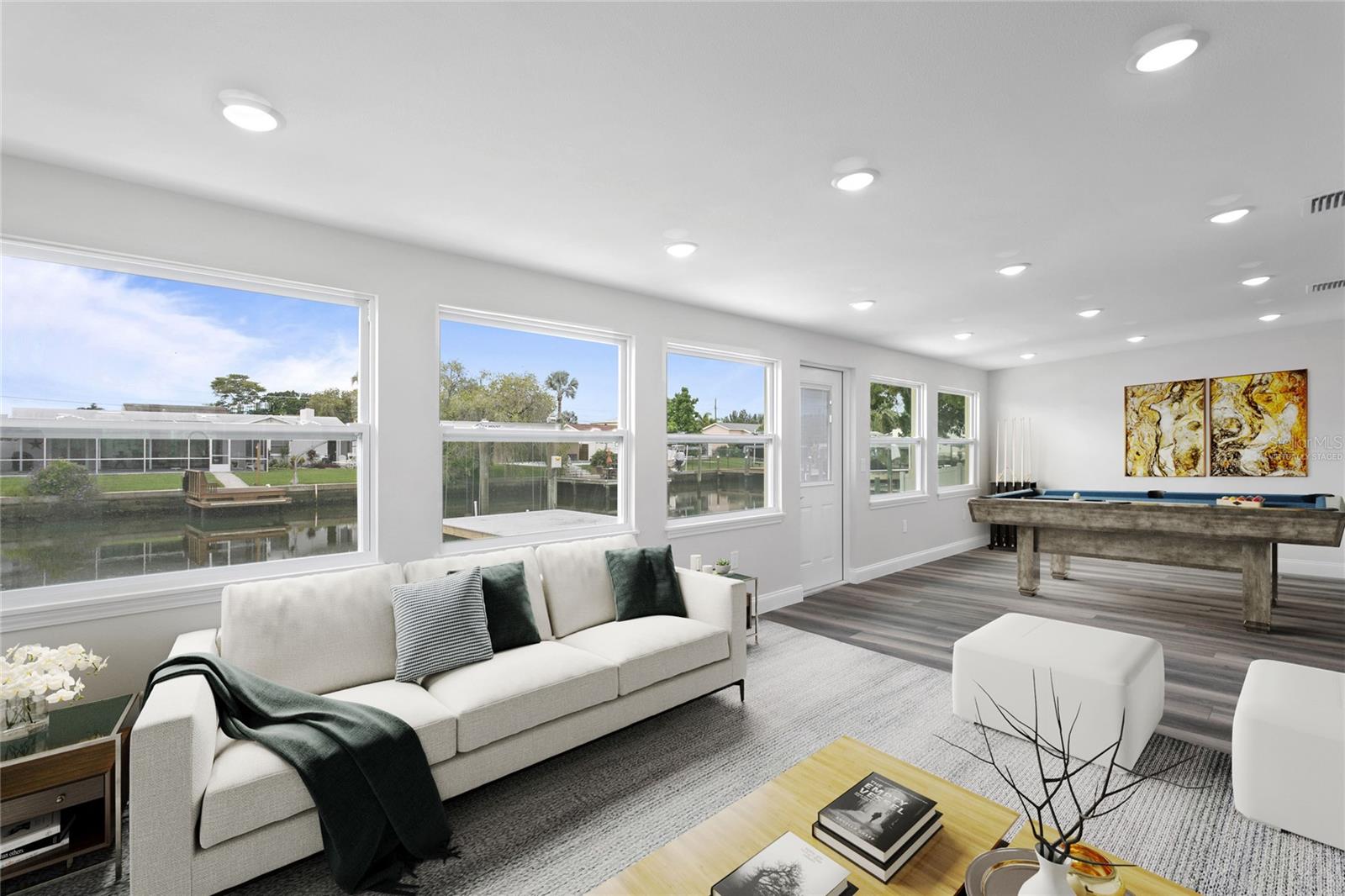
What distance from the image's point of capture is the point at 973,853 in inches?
58.5

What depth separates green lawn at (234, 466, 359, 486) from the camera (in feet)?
9.22

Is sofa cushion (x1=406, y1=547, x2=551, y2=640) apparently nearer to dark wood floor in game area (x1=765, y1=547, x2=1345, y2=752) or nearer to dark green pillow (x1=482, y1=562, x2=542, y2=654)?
dark green pillow (x1=482, y1=562, x2=542, y2=654)

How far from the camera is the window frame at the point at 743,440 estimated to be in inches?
176

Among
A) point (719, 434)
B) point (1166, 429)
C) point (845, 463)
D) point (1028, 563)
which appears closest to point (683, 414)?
point (719, 434)

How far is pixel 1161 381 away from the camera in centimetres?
677

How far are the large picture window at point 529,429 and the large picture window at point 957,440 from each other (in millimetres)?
4993

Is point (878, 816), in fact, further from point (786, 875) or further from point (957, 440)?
point (957, 440)

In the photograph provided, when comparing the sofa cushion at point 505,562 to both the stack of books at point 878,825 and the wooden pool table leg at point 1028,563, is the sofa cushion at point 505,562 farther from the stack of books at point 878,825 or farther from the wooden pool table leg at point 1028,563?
the wooden pool table leg at point 1028,563

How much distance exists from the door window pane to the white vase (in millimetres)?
4358

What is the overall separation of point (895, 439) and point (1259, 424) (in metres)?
3.54

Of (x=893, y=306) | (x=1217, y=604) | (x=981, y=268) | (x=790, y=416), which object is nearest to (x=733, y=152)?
(x=981, y=268)

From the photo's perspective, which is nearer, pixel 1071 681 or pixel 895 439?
pixel 1071 681

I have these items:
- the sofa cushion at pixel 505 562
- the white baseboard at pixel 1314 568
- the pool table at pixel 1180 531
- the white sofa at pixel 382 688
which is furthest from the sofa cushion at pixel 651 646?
the white baseboard at pixel 1314 568

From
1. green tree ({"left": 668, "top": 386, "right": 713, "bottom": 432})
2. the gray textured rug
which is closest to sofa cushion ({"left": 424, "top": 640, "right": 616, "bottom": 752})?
the gray textured rug
